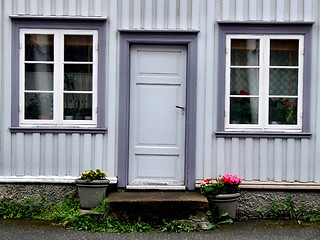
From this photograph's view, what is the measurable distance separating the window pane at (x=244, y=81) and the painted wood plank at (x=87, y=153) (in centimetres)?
238

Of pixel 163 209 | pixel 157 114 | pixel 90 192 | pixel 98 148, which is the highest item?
pixel 157 114

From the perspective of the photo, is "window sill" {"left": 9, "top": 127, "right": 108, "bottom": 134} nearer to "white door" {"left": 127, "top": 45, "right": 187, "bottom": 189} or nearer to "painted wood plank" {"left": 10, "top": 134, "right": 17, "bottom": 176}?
"painted wood plank" {"left": 10, "top": 134, "right": 17, "bottom": 176}

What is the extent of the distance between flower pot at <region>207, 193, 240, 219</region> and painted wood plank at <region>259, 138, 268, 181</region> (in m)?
0.63

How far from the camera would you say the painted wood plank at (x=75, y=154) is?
23.1ft

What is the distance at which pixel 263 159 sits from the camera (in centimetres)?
707

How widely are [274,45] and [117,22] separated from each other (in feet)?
8.21

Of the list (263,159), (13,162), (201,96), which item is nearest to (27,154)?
(13,162)

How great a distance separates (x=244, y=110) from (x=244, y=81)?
1.51 feet

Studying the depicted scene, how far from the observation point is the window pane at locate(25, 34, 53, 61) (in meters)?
7.14

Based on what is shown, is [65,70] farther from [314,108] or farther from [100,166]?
[314,108]

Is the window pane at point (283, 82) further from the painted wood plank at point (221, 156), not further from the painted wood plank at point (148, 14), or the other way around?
the painted wood plank at point (148, 14)

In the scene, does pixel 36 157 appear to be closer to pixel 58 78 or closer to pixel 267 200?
pixel 58 78

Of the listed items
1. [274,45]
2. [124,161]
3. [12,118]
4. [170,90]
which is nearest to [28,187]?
[12,118]

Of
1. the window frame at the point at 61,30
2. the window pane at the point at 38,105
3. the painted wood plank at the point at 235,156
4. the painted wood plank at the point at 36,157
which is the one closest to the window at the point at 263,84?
the painted wood plank at the point at 235,156
